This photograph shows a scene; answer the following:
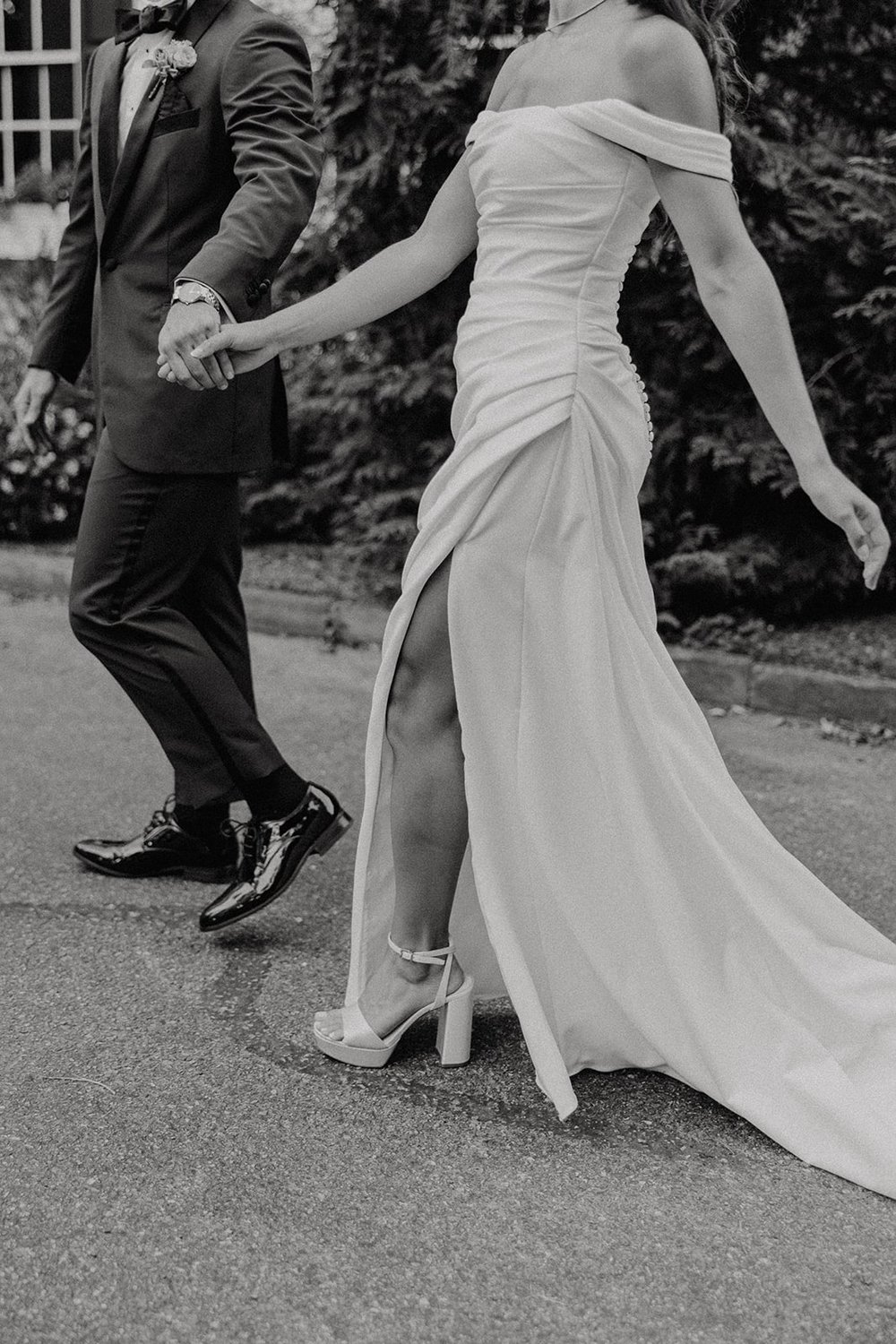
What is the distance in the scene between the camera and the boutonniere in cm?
294

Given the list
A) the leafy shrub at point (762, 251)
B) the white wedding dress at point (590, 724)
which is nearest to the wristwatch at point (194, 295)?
the white wedding dress at point (590, 724)

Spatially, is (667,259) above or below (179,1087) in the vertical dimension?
above

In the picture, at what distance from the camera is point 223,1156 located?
2.26 m

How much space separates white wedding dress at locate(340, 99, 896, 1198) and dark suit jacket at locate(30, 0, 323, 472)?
56cm

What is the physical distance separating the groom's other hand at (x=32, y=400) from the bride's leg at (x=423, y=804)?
1484 mm

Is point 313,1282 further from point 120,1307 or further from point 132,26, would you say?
point 132,26

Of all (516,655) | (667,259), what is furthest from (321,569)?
Answer: (516,655)

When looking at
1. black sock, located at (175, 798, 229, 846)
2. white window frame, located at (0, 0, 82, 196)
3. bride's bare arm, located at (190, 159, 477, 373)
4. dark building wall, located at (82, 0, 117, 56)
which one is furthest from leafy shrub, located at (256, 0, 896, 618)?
white window frame, located at (0, 0, 82, 196)

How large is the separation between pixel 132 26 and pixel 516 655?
1728 millimetres

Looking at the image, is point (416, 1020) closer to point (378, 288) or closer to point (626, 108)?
point (378, 288)

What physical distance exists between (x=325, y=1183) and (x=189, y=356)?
1367mm

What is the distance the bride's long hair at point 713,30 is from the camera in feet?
7.70

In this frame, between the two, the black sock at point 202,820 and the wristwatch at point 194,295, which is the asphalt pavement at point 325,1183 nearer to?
the black sock at point 202,820

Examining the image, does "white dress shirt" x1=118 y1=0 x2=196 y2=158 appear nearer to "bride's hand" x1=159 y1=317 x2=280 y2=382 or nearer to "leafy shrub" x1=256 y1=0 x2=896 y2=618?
"bride's hand" x1=159 y1=317 x2=280 y2=382
